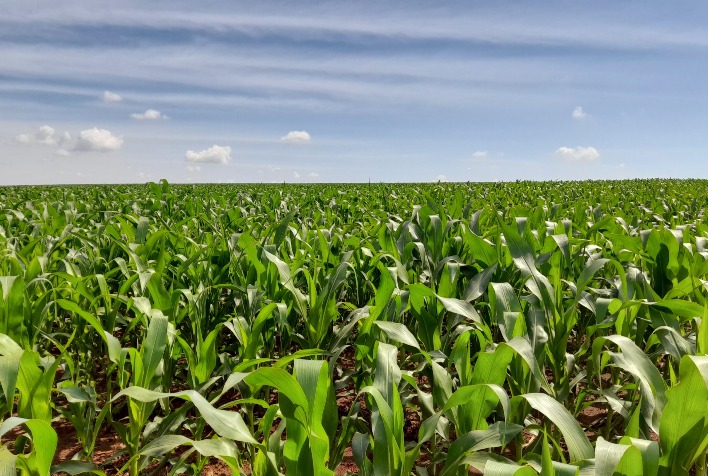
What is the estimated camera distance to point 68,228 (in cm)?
364

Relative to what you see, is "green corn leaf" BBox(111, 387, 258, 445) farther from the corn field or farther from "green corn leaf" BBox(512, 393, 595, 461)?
"green corn leaf" BBox(512, 393, 595, 461)

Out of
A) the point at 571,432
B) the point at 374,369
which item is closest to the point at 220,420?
the point at 374,369

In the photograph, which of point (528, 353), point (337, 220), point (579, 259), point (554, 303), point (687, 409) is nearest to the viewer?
point (687, 409)

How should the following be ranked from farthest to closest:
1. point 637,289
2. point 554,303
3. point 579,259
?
1. point 579,259
2. point 637,289
3. point 554,303

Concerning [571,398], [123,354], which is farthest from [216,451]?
[571,398]

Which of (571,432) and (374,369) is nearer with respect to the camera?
(571,432)

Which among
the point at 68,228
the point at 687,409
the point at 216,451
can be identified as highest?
the point at 68,228

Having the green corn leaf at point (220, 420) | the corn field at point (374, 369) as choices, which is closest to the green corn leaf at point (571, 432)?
the corn field at point (374, 369)

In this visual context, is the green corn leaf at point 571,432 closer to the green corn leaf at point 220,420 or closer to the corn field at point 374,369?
the corn field at point 374,369

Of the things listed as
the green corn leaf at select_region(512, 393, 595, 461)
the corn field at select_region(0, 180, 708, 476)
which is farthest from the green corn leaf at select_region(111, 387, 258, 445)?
the green corn leaf at select_region(512, 393, 595, 461)

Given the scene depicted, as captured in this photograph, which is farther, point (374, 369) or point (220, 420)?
point (374, 369)

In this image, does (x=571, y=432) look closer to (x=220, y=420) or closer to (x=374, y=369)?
(x=374, y=369)

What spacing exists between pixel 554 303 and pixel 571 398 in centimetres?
61

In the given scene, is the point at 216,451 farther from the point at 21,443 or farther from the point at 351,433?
the point at 21,443
